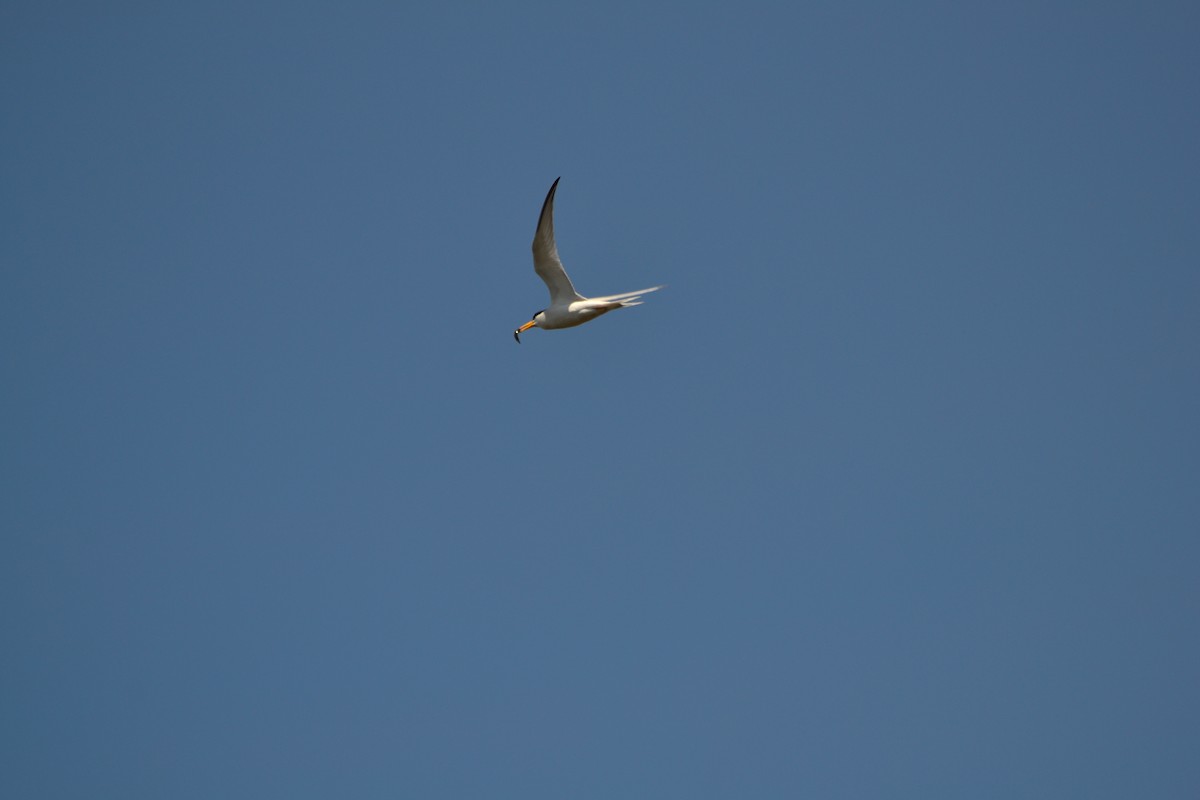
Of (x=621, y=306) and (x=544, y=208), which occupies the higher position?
(x=544, y=208)

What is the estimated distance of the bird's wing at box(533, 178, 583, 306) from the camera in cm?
2377

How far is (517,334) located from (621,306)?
116 inches

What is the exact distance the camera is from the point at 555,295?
2477cm

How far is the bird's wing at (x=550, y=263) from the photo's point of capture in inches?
936

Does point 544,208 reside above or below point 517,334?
above

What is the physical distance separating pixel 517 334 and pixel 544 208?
9.24 ft

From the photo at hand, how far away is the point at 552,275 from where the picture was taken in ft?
80.0

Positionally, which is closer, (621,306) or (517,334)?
(621,306)

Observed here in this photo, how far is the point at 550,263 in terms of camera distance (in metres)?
24.2

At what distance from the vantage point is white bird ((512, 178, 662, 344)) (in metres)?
23.7

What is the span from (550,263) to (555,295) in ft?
2.59

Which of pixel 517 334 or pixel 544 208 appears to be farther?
pixel 517 334

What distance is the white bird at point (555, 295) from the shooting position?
23734 millimetres

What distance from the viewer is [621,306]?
2295 cm
